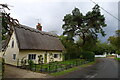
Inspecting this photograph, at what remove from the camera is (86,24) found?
3231 cm

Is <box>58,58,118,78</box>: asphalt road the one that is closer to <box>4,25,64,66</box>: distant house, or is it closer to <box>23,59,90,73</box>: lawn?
<box>23,59,90,73</box>: lawn

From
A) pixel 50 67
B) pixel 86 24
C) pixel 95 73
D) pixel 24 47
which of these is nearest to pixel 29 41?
pixel 24 47

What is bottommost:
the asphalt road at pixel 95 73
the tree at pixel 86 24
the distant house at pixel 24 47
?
the asphalt road at pixel 95 73

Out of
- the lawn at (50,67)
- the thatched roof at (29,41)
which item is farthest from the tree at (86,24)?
the lawn at (50,67)

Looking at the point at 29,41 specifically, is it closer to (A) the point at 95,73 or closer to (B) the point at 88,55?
(A) the point at 95,73

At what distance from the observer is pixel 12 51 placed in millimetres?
21328

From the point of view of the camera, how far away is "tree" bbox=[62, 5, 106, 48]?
3102 centimetres

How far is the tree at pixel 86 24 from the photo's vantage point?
3102 cm

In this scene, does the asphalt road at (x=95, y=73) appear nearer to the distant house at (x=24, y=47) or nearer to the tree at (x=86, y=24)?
the distant house at (x=24, y=47)

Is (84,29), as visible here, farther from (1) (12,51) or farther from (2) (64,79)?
(2) (64,79)

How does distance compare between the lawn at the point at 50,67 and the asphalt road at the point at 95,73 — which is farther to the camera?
the lawn at the point at 50,67

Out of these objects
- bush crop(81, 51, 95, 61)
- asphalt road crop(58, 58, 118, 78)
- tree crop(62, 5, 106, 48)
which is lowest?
asphalt road crop(58, 58, 118, 78)

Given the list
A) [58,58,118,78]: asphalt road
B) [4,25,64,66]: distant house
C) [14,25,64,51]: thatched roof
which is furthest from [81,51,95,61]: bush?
[58,58,118,78]: asphalt road

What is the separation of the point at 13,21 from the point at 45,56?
50.1 ft
